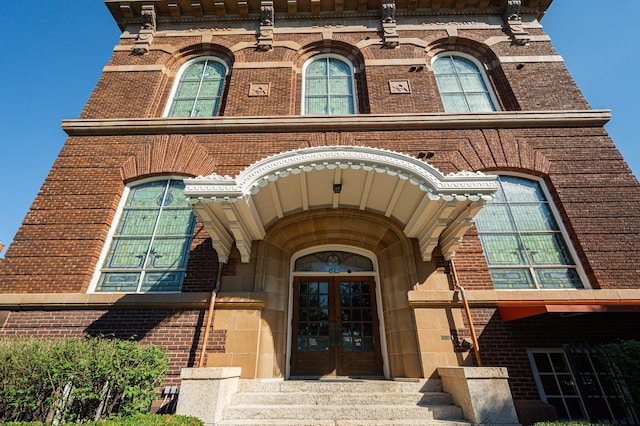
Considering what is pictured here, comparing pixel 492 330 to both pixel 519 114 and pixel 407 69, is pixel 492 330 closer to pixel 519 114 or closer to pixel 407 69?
pixel 519 114

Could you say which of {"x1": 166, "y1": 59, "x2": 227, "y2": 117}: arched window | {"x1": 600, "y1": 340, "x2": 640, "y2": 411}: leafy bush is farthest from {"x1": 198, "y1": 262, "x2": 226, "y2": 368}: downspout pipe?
{"x1": 600, "y1": 340, "x2": 640, "y2": 411}: leafy bush

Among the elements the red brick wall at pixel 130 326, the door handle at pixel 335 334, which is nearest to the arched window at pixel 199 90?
the red brick wall at pixel 130 326

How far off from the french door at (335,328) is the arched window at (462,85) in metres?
6.16

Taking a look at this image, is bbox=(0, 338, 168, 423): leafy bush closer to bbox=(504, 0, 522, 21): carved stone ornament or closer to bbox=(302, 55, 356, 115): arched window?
bbox=(302, 55, 356, 115): arched window

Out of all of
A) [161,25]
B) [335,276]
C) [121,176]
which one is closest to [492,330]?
[335,276]

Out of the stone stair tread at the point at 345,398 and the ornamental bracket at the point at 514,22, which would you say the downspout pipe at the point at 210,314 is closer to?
the stone stair tread at the point at 345,398

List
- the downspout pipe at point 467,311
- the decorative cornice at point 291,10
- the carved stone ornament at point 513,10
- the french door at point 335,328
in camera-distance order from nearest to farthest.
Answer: the downspout pipe at point 467,311, the french door at point 335,328, the carved stone ornament at point 513,10, the decorative cornice at point 291,10

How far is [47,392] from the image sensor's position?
15.0ft

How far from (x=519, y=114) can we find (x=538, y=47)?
3696 mm

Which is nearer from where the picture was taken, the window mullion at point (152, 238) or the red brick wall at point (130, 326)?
the red brick wall at point (130, 326)

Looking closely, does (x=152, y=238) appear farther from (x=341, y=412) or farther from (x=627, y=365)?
(x=627, y=365)

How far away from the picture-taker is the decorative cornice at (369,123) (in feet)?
27.9

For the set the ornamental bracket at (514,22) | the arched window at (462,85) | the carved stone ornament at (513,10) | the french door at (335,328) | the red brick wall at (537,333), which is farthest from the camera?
the carved stone ornament at (513,10)

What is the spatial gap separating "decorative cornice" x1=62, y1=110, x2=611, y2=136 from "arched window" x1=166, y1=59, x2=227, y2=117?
1.27 meters
